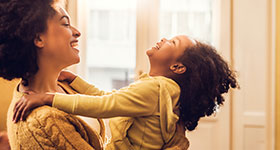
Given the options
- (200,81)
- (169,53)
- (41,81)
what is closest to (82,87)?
(41,81)

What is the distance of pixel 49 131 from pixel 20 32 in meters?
0.32

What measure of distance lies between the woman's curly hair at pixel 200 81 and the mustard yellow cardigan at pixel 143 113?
0.06 m

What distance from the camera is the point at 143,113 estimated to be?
1.33 meters

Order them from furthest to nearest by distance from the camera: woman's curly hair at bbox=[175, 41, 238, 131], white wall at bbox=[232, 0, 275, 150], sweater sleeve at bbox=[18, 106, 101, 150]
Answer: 1. white wall at bbox=[232, 0, 275, 150]
2. woman's curly hair at bbox=[175, 41, 238, 131]
3. sweater sleeve at bbox=[18, 106, 101, 150]

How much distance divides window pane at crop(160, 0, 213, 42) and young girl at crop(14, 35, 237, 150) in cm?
199

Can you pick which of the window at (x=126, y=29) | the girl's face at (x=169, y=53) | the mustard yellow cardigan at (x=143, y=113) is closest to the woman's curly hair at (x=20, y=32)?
the mustard yellow cardigan at (x=143, y=113)

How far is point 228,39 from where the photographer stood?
3379 mm

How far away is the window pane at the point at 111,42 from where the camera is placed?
11.9 feet

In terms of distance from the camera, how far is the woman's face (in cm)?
124

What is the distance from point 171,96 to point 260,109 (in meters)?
2.23

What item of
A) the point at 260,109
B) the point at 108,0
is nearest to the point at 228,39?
the point at 260,109

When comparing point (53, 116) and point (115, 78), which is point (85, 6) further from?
point (53, 116)

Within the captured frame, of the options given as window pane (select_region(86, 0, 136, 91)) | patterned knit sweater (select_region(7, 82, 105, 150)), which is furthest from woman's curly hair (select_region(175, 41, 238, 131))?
window pane (select_region(86, 0, 136, 91))

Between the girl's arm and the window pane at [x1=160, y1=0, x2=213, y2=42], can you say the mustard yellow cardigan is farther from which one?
the window pane at [x1=160, y1=0, x2=213, y2=42]
